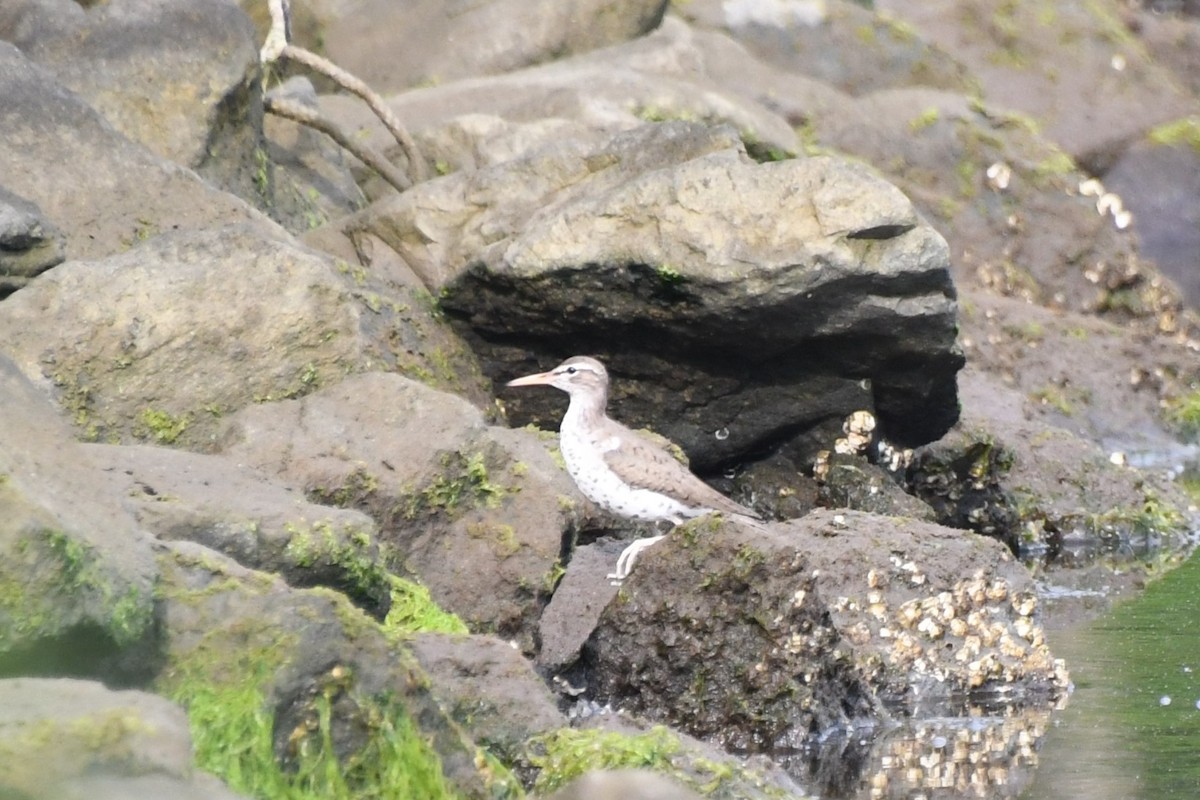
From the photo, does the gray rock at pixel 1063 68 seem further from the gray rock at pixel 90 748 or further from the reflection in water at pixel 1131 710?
the gray rock at pixel 90 748

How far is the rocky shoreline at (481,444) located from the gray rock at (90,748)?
1 cm

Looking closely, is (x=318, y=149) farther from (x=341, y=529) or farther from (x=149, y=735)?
(x=149, y=735)

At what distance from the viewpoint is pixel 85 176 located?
10.9 m

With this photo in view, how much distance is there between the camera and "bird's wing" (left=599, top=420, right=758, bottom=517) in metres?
9.55

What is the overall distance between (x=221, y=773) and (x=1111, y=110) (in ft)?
74.6

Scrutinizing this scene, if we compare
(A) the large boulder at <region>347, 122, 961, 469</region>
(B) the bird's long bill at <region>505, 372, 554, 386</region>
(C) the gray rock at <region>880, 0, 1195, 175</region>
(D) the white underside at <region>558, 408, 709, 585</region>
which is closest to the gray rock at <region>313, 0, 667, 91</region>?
(A) the large boulder at <region>347, 122, 961, 469</region>

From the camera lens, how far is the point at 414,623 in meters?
8.12

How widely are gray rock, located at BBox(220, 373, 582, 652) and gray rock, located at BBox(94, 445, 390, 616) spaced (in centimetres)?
89

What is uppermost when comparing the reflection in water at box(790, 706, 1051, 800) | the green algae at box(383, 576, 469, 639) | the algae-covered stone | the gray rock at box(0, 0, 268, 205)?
the algae-covered stone

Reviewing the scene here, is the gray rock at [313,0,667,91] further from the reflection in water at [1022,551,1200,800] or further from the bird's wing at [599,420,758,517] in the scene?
the bird's wing at [599,420,758,517]

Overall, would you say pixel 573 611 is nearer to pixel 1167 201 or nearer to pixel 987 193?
pixel 987 193

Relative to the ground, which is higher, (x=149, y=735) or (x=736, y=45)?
(x=149, y=735)

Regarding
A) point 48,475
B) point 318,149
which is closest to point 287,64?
point 318,149

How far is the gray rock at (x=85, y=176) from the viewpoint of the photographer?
10.8m
